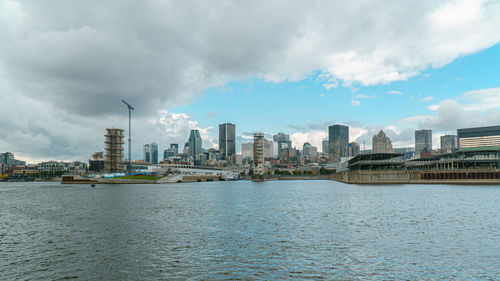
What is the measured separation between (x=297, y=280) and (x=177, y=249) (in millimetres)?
14776

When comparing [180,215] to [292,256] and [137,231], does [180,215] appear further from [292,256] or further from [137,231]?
[292,256]

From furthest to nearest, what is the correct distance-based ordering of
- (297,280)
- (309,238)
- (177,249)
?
(309,238)
(177,249)
(297,280)

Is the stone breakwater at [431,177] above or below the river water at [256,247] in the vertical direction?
below

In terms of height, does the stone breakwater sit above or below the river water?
below

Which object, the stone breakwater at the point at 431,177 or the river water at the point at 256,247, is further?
the stone breakwater at the point at 431,177

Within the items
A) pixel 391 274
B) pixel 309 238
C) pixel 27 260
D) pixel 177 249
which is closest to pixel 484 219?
pixel 309 238

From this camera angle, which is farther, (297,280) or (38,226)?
(38,226)

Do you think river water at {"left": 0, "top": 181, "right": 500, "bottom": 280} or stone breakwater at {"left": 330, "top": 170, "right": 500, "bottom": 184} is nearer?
river water at {"left": 0, "top": 181, "right": 500, "bottom": 280}

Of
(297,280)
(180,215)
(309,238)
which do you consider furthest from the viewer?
(180,215)

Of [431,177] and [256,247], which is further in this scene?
[431,177]

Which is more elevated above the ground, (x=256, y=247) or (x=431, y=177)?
(x=256, y=247)

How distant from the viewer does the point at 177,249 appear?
113 feet

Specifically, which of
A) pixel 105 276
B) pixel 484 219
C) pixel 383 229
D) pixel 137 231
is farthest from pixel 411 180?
pixel 105 276

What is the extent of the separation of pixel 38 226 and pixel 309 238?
39750mm
